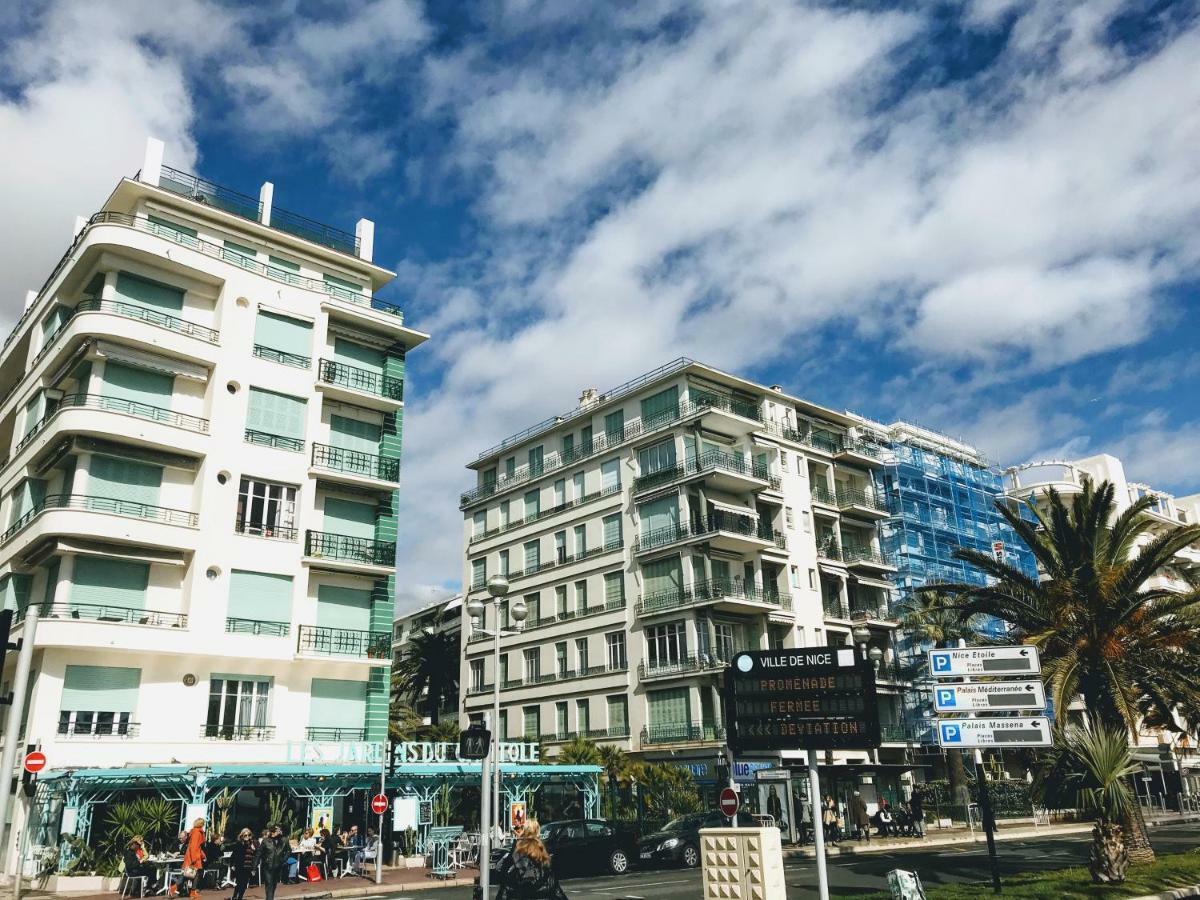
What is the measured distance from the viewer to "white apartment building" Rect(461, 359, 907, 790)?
4800 cm

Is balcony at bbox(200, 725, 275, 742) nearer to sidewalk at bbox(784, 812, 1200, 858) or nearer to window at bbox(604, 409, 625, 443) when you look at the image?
sidewalk at bbox(784, 812, 1200, 858)

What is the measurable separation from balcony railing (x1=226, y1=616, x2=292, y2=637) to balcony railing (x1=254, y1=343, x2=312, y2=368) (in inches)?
373

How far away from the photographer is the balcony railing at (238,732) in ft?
98.1

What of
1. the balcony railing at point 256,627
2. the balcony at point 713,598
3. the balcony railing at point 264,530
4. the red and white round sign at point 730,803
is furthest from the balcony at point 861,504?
the red and white round sign at point 730,803

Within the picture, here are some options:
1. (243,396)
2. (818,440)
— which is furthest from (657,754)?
(243,396)

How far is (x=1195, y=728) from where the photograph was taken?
28750 mm

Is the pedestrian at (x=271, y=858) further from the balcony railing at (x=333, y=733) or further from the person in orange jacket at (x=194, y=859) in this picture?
the balcony railing at (x=333, y=733)

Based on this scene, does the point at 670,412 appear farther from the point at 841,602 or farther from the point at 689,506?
the point at 841,602

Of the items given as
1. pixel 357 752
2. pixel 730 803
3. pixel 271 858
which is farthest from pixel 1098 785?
pixel 357 752

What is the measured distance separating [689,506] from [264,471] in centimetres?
2336

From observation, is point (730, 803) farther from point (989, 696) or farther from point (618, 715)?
point (618, 715)

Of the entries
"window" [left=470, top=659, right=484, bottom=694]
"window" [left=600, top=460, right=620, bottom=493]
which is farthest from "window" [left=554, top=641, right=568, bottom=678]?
"window" [left=600, top=460, right=620, bottom=493]

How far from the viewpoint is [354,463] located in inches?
1406

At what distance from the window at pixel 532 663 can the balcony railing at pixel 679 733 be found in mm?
9517
